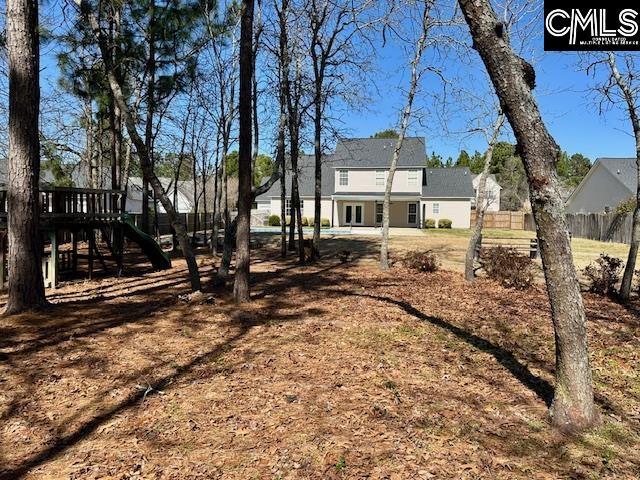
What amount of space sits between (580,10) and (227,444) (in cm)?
687

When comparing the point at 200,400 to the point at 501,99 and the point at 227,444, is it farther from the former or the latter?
the point at 501,99

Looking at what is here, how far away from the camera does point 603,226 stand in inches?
966

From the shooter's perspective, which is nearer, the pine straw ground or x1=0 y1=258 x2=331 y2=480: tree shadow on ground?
the pine straw ground

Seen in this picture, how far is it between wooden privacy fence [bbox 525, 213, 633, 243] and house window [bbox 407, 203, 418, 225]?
10684 mm

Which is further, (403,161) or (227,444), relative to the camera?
(403,161)

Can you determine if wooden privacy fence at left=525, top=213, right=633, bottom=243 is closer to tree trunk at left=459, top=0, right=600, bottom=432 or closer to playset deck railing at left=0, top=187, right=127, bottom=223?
playset deck railing at left=0, top=187, right=127, bottom=223

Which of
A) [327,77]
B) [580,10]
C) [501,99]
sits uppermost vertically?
[327,77]

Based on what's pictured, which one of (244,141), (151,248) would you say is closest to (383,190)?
(151,248)

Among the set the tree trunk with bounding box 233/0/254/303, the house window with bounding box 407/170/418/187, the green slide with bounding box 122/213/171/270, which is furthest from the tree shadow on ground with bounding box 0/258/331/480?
the house window with bounding box 407/170/418/187

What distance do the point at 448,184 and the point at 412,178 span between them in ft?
13.6

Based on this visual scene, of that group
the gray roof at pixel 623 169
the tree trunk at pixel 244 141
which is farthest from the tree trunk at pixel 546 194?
the gray roof at pixel 623 169

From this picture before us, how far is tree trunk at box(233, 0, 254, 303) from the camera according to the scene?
6.52 m

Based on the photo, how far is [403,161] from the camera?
3341cm

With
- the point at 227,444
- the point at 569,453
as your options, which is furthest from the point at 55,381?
the point at 569,453
